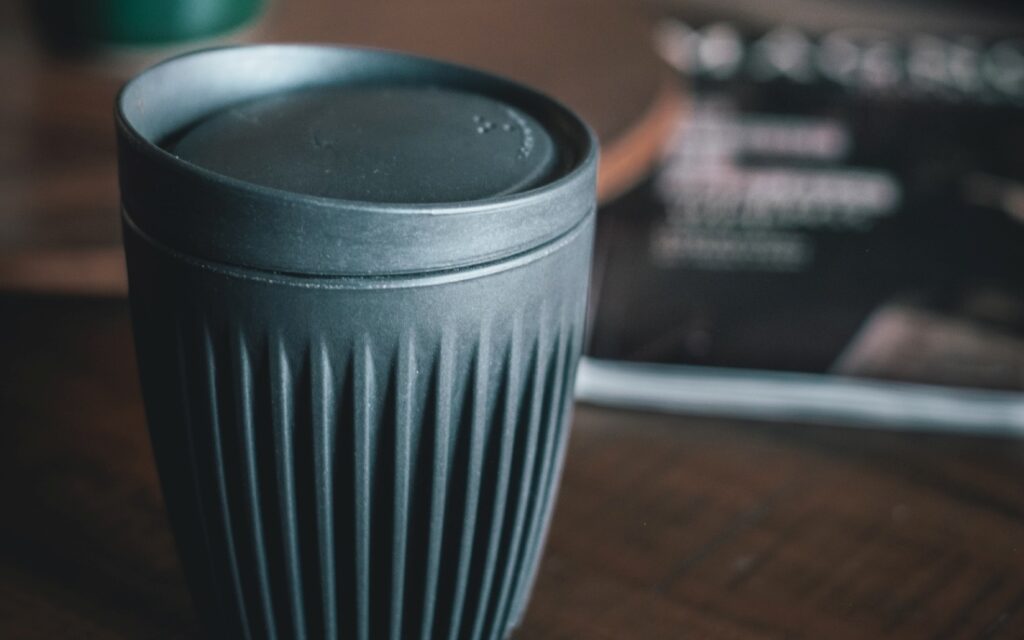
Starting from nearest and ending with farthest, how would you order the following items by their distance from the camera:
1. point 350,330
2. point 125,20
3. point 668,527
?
point 350,330
point 668,527
point 125,20

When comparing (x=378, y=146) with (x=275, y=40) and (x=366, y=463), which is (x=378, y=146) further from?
(x=275, y=40)

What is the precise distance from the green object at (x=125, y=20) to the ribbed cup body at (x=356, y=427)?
0.31 meters

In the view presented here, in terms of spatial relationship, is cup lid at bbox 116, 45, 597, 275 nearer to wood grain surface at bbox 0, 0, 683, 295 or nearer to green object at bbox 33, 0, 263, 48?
wood grain surface at bbox 0, 0, 683, 295

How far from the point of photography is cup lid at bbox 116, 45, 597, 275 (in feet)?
0.85

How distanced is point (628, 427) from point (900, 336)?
0.14 m

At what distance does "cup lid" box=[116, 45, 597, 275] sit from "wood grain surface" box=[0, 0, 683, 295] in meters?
0.11

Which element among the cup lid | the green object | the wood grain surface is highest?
the cup lid

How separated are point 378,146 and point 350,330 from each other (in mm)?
50

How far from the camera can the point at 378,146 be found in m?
0.29

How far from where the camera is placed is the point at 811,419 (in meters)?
0.50

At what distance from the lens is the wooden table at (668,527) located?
386mm

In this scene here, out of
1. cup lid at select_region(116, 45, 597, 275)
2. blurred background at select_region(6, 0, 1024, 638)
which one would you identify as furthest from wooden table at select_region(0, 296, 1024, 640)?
cup lid at select_region(116, 45, 597, 275)

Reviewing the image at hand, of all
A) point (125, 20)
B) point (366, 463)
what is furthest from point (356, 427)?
point (125, 20)

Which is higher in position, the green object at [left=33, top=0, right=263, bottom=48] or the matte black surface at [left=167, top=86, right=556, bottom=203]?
the matte black surface at [left=167, top=86, right=556, bottom=203]
